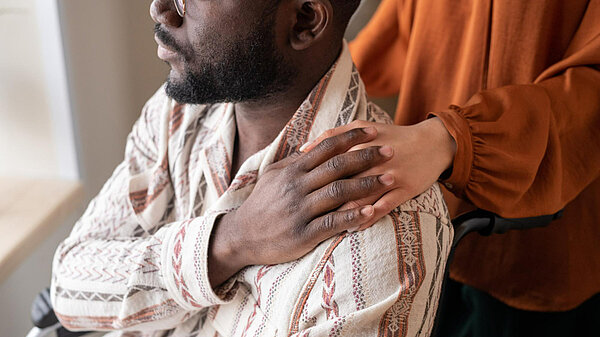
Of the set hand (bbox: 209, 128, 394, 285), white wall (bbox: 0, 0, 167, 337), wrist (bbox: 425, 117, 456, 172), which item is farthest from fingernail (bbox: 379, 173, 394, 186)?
white wall (bbox: 0, 0, 167, 337)

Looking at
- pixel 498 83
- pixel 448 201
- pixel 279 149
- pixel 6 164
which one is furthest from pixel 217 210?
pixel 6 164

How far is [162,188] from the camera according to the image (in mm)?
1161

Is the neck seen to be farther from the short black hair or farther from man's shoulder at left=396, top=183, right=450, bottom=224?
man's shoulder at left=396, top=183, right=450, bottom=224

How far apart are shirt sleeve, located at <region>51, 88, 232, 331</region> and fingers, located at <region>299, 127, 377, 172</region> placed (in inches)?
7.7

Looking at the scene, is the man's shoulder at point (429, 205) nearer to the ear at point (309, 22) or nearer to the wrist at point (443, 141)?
the wrist at point (443, 141)

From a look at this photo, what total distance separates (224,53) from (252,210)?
251 millimetres

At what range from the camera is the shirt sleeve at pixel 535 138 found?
3.13 ft

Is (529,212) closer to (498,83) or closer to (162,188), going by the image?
(498,83)

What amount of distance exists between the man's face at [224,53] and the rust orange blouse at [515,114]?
27cm

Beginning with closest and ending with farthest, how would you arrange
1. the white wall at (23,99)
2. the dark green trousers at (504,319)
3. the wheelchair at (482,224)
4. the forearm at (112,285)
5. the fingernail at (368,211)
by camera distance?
1. the fingernail at (368,211)
2. the wheelchair at (482,224)
3. the forearm at (112,285)
4. the dark green trousers at (504,319)
5. the white wall at (23,99)

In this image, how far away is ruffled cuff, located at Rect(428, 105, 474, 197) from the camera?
36.4 inches

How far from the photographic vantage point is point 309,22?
978mm

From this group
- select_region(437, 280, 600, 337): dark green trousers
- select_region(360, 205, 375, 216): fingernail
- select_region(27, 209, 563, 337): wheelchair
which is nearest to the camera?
select_region(360, 205, 375, 216): fingernail

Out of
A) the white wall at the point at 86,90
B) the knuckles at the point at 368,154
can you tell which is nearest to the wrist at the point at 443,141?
the knuckles at the point at 368,154
